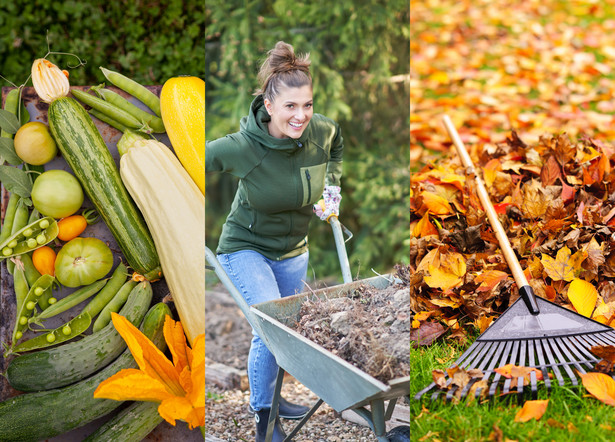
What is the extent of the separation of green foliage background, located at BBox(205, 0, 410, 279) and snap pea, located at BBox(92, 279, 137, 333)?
0.44 meters

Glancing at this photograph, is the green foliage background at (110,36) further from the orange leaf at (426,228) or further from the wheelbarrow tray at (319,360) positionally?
the wheelbarrow tray at (319,360)

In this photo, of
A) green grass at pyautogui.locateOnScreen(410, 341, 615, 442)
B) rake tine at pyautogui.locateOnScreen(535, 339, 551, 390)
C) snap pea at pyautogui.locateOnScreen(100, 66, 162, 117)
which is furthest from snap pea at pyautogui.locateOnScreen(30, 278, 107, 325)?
rake tine at pyautogui.locateOnScreen(535, 339, 551, 390)

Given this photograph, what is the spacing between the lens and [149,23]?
11.0ft

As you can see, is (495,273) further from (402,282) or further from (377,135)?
(377,135)

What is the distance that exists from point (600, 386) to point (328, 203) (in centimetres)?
106

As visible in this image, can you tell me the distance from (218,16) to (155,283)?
96cm

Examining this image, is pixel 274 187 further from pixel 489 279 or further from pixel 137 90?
pixel 489 279

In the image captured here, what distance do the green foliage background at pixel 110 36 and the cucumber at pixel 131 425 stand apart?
78.3 inches

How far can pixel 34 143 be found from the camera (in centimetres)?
192

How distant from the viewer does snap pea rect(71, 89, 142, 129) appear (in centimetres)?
197

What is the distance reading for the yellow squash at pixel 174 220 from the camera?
6.31 ft

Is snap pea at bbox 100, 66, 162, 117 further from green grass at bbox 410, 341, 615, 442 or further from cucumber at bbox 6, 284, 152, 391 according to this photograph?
green grass at bbox 410, 341, 615, 442

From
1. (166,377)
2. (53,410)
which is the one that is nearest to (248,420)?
(166,377)

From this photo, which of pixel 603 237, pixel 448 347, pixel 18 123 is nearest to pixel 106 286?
pixel 18 123
